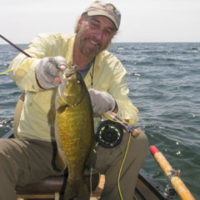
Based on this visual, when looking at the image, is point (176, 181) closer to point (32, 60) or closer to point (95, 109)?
point (95, 109)

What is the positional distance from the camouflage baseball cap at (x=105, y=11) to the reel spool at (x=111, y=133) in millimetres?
1356

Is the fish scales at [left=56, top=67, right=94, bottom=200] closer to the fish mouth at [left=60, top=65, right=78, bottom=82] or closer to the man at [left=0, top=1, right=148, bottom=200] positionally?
the fish mouth at [left=60, top=65, right=78, bottom=82]

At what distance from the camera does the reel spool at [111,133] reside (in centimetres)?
302

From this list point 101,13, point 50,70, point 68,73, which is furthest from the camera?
point 101,13

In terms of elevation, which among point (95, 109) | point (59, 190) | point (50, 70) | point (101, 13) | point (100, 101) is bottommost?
point (59, 190)

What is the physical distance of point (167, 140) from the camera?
7.21 meters

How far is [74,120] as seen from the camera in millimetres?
2143

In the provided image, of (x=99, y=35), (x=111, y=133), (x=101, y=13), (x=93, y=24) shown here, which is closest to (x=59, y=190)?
(x=111, y=133)

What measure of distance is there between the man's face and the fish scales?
3.74 ft

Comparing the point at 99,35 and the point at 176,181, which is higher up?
the point at 99,35

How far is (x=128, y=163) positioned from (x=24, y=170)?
4.21 feet

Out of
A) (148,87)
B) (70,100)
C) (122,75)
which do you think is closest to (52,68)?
(70,100)

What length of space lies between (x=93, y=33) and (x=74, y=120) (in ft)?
4.81

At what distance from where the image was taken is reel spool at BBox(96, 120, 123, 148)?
302 cm
